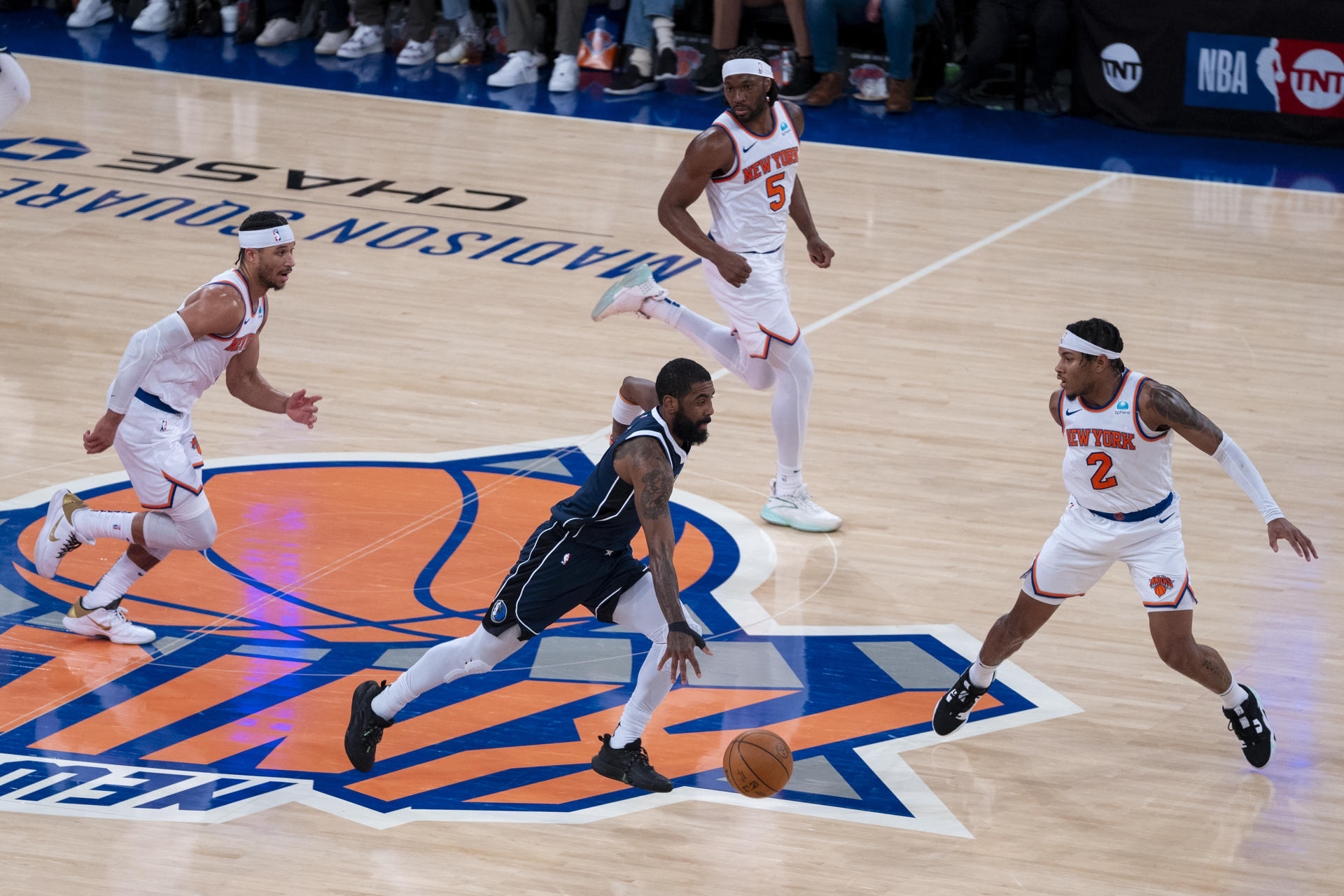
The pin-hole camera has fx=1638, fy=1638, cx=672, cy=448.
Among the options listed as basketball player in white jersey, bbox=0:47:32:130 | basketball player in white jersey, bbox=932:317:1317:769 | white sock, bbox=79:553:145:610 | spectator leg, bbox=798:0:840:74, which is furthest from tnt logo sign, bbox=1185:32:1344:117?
white sock, bbox=79:553:145:610

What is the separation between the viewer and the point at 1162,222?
13133mm

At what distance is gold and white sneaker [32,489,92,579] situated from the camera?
6793mm

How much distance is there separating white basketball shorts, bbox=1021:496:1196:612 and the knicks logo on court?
75 cm

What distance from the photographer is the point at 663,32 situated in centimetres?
1686

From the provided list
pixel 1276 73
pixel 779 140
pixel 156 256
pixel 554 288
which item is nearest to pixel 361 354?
pixel 554 288

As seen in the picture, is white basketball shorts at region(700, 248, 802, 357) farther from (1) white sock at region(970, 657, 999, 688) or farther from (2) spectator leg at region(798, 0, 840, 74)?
(2) spectator leg at region(798, 0, 840, 74)

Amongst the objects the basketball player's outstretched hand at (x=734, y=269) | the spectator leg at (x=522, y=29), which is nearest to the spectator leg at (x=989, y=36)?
the spectator leg at (x=522, y=29)

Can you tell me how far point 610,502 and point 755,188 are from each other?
9.31 ft

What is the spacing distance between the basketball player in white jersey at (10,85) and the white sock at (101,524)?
597 centimetres

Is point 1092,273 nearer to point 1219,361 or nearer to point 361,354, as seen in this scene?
point 1219,361

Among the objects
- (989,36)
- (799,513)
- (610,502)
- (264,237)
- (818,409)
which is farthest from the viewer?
(989,36)

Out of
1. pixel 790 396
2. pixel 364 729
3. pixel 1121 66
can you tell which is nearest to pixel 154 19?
pixel 1121 66

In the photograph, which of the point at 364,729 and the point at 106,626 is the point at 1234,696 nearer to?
the point at 364,729

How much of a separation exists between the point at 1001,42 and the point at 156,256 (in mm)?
8423
